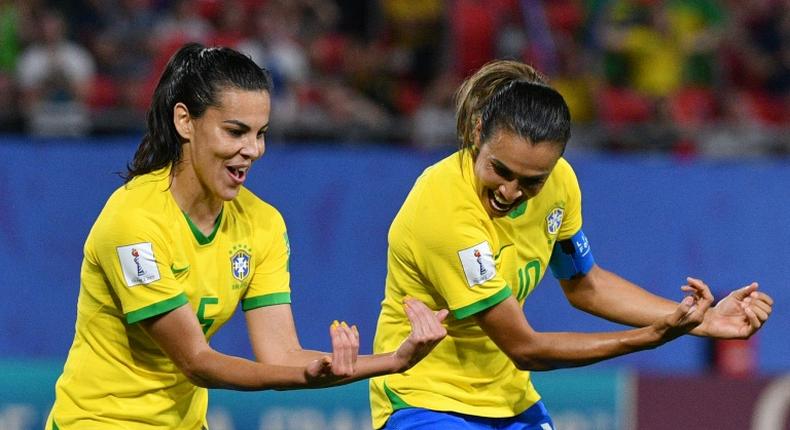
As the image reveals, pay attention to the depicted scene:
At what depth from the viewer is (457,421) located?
14.0 feet

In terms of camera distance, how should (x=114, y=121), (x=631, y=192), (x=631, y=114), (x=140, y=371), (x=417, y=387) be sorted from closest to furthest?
(x=140, y=371) → (x=417, y=387) → (x=114, y=121) → (x=631, y=192) → (x=631, y=114)

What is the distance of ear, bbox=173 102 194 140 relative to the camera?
12.8 ft

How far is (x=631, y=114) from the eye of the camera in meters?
9.21

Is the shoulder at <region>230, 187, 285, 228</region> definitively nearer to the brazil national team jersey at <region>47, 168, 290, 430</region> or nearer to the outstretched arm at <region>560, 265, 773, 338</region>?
the brazil national team jersey at <region>47, 168, 290, 430</region>

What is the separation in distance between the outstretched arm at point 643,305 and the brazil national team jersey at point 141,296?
4.14ft

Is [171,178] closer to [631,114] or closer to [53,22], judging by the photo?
[53,22]

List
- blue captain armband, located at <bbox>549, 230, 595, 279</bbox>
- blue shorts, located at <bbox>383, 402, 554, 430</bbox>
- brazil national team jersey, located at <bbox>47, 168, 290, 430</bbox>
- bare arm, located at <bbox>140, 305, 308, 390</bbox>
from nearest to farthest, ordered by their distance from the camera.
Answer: bare arm, located at <bbox>140, 305, 308, 390</bbox> < brazil national team jersey, located at <bbox>47, 168, 290, 430</bbox> < blue shorts, located at <bbox>383, 402, 554, 430</bbox> < blue captain armband, located at <bbox>549, 230, 595, 279</bbox>

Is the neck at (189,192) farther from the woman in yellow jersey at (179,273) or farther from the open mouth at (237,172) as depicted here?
the open mouth at (237,172)

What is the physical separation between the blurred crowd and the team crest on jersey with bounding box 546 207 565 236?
→ 3.76 metres

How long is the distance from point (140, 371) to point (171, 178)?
1.83 feet

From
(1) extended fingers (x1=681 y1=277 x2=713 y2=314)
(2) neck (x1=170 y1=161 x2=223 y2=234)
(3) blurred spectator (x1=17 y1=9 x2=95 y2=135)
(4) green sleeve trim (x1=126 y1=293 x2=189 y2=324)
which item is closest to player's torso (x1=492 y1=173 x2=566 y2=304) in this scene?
(1) extended fingers (x1=681 y1=277 x2=713 y2=314)

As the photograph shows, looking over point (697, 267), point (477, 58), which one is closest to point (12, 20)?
point (477, 58)

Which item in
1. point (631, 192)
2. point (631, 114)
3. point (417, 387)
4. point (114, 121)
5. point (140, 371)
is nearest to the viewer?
point (140, 371)

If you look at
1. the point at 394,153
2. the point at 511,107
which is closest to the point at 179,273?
the point at 511,107
